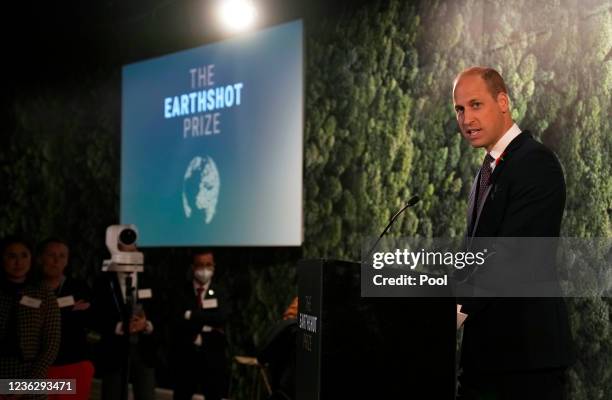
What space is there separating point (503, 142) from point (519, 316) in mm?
668

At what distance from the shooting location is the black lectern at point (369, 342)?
2654 millimetres

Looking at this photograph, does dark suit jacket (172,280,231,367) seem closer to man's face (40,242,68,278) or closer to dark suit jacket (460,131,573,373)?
man's face (40,242,68,278)

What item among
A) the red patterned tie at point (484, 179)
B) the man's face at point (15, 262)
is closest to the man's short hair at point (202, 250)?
the man's face at point (15, 262)

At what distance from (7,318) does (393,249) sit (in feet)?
7.81

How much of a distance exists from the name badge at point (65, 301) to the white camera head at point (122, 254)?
11.7 inches

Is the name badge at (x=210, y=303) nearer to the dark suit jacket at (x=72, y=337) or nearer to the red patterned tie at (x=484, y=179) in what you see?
the dark suit jacket at (x=72, y=337)

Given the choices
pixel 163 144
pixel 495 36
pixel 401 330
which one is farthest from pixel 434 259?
Result: pixel 163 144

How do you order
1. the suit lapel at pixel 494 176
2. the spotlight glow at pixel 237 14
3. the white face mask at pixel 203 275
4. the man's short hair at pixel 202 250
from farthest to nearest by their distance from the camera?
the man's short hair at pixel 202 250 < the spotlight glow at pixel 237 14 < the white face mask at pixel 203 275 < the suit lapel at pixel 494 176

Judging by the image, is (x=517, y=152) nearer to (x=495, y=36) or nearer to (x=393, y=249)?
(x=495, y=36)

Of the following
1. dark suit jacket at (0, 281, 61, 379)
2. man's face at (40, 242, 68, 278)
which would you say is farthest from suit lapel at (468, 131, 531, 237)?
man's face at (40, 242, 68, 278)

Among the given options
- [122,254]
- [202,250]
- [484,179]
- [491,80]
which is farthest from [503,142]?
[202,250]

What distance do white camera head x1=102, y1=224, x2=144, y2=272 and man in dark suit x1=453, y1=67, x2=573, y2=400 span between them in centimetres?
280

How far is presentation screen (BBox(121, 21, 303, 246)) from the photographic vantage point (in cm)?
627

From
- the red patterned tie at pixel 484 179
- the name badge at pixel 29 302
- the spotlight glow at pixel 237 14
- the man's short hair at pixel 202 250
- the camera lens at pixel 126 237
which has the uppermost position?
the spotlight glow at pixel 237 14
